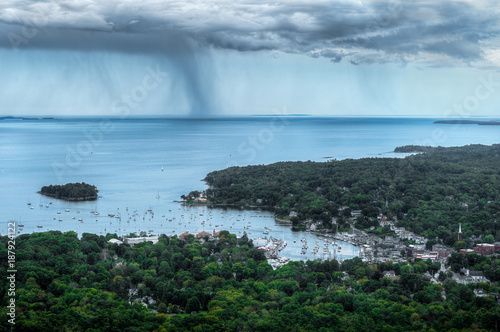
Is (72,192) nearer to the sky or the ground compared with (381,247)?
nearer to the sky

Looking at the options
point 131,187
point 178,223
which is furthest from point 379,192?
point 131,187

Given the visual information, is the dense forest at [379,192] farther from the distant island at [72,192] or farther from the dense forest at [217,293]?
the dense forest at [217,293]

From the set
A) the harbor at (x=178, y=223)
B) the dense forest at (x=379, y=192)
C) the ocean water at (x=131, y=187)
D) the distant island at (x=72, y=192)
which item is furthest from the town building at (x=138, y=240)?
the distant island at (x=72, y=192)

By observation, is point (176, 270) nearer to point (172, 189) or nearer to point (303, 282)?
point (303, 282)

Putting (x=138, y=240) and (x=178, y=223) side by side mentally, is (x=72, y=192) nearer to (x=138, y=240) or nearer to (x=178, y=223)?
(x=178, y=223)

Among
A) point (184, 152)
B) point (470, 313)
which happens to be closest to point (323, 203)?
point (470, 313)
